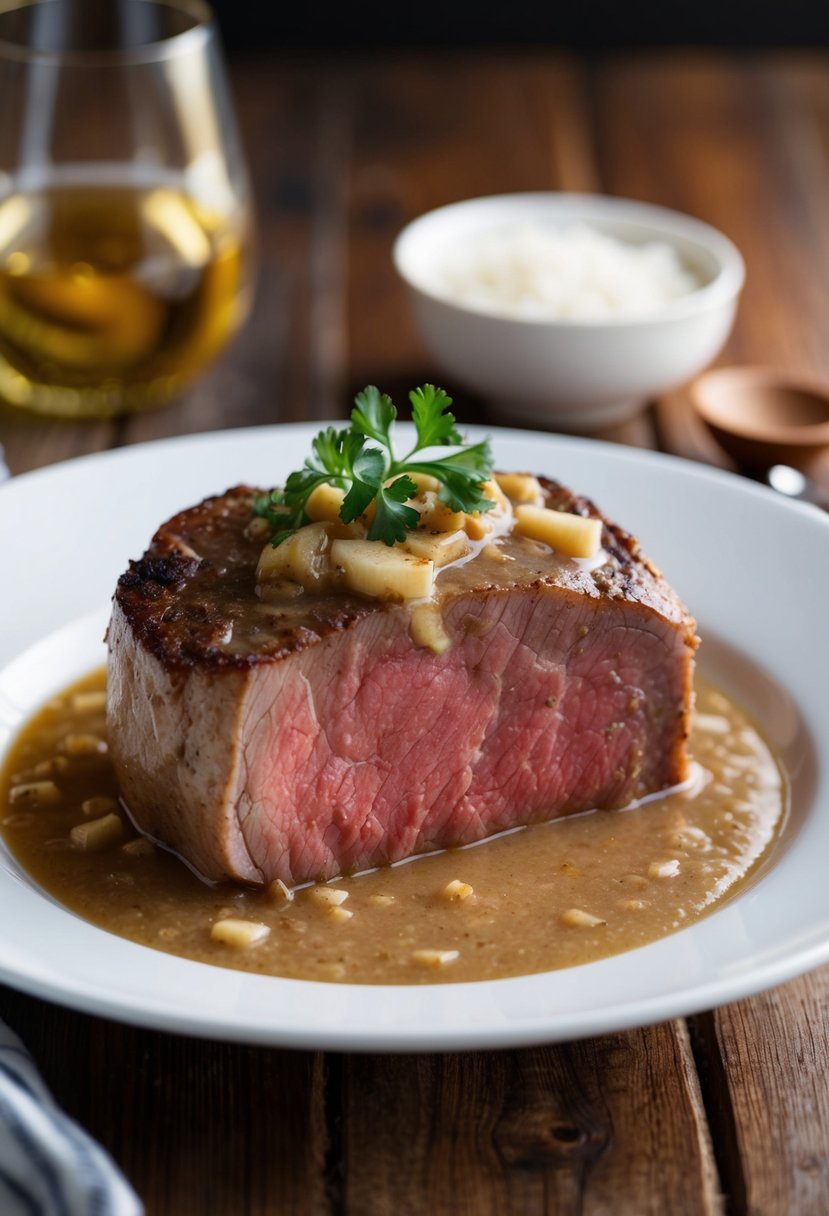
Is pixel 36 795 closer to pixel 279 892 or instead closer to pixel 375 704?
pixel 279 892

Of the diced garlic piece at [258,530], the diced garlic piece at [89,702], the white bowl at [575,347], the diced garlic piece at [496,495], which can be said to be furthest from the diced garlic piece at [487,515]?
the white bowl at [575,347]

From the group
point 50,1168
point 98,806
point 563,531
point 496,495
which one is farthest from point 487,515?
point 50,1168

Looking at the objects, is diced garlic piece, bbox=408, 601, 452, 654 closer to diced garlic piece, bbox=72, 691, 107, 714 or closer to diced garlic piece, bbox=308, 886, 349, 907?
diced garlic piece, bbox=308, 886, 349, 907

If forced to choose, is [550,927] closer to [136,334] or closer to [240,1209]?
[240,1209]

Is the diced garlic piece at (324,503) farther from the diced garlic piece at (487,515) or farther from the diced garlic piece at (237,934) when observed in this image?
the diced garlic piece at (237,934)

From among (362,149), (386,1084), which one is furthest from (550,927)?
(362,149)

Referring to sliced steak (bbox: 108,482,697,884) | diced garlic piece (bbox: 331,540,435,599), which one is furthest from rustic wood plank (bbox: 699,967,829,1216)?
diced garlic piece (bbox: 331,540,435,599)
